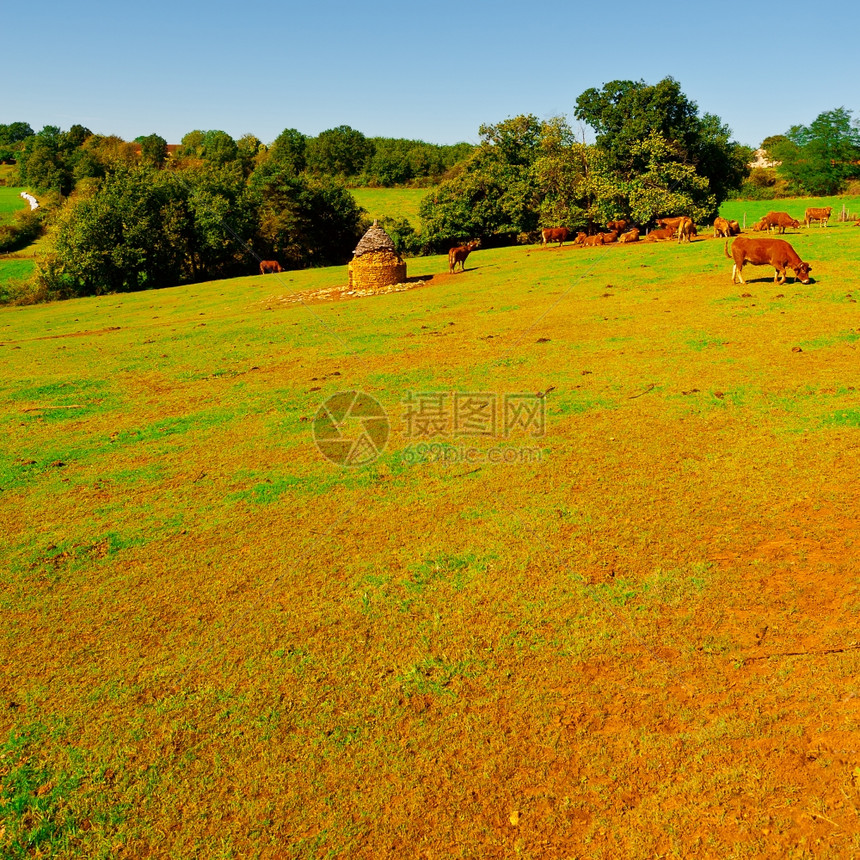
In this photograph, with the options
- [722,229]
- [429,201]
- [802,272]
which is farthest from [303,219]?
[802,272]

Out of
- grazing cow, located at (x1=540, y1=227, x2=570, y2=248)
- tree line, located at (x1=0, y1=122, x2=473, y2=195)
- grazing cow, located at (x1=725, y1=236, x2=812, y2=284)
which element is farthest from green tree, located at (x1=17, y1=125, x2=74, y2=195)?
grazing cow, located at (x1=725, y1=236, x2=812, y2=284)

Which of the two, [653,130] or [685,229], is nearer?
[685,229]

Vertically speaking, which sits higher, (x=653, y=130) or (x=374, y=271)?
(x=653, y=130)

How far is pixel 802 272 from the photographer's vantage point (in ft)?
64.7

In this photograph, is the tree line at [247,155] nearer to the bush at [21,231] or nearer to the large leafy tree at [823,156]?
the bush at [21,231]

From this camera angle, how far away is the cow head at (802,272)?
19703 mm

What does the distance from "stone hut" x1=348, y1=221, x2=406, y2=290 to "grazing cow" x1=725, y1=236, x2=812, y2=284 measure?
17.4 m

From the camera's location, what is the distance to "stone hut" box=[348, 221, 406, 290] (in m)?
32.6

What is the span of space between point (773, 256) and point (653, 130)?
2746 cm

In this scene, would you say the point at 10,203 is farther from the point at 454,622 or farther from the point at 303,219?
the point at 454,622

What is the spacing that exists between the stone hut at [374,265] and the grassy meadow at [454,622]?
19.4m

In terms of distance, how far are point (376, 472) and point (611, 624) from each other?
5051 millimetres

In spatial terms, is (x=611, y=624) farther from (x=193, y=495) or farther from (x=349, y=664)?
(x=193, y=495)

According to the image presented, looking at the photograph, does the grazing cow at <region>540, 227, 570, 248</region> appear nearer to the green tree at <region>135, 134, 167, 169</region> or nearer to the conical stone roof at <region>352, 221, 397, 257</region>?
the conical stone roof at <region>352, 221, 397, 257</region>
